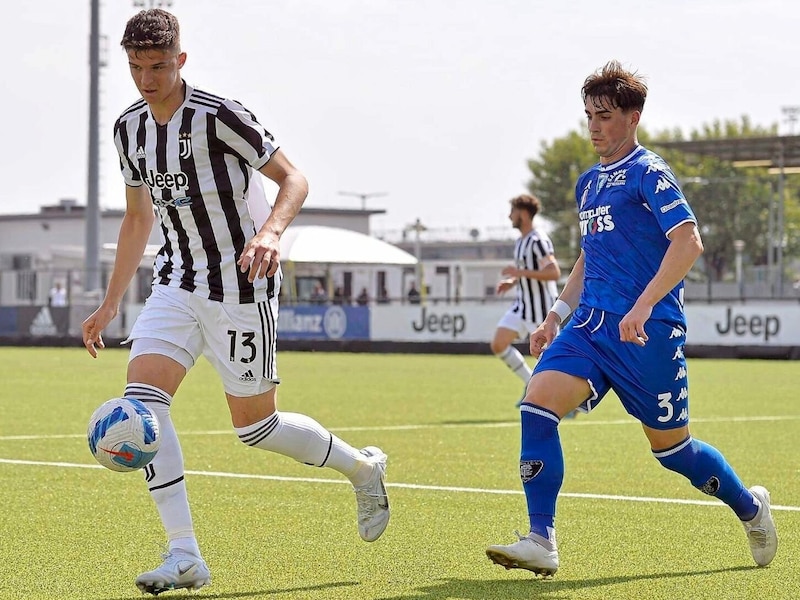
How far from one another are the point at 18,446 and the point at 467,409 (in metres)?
5.77

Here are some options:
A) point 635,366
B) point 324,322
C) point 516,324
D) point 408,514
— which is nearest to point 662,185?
point 635,366

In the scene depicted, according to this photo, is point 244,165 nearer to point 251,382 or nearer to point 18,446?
point 251,382

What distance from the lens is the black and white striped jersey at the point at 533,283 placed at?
14875 millimetres

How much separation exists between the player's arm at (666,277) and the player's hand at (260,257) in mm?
1357

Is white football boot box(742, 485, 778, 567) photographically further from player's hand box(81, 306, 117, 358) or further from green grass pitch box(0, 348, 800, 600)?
player's hand box(81, 306, 117, 358)

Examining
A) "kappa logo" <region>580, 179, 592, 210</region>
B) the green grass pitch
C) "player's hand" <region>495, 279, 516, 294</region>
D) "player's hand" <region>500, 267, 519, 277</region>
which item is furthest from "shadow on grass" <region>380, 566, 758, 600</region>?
"player's hand" <region>495, 279, 516, 294</region>

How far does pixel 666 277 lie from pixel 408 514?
2503 millimetres

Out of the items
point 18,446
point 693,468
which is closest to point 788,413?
point 18,446

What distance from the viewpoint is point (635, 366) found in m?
5.90

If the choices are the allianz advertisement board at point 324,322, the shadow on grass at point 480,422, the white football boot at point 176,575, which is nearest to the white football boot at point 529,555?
the white football boot at point 176,575

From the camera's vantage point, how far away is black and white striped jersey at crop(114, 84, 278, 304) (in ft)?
19.3

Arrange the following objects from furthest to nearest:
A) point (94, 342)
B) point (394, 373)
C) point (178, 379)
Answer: point (394, 373)
point (94, 342)
point (178, 379)

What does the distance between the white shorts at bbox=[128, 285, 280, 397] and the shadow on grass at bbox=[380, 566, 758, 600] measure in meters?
1.09

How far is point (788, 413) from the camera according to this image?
601 inches
